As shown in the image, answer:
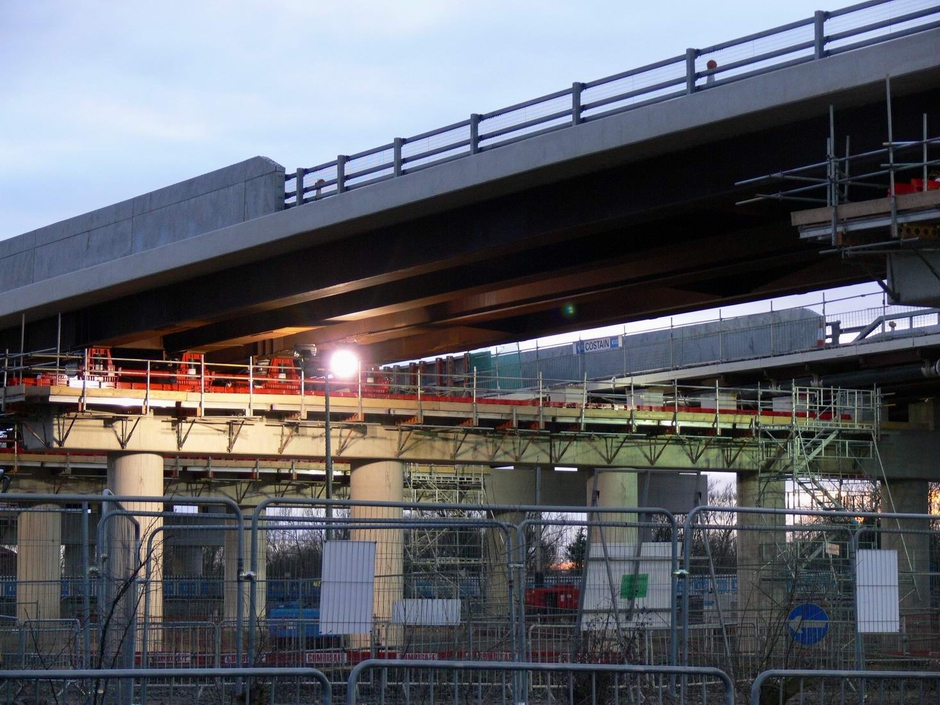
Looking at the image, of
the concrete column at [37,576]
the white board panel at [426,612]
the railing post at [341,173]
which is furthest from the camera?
the railing post at [341,173]

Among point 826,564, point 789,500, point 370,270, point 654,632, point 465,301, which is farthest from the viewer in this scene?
point 789,500

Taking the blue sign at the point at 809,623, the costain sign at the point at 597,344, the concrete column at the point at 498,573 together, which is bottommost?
the blue sign at the point at 809,623

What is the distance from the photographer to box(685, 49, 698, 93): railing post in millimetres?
22531

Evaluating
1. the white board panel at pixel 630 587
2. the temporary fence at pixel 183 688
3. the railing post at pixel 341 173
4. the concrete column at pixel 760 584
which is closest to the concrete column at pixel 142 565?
the temporary fence at pixel 183 688

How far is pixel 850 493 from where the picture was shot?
46062 millimetres

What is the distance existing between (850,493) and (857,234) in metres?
27.6

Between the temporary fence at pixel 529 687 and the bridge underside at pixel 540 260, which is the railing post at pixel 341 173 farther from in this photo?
the temporary fence at pixel 529 687

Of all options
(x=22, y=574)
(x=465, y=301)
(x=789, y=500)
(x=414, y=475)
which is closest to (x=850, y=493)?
(x=789, y=500)

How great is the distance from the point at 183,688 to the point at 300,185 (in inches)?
721

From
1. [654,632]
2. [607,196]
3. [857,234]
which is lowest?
[654,632]

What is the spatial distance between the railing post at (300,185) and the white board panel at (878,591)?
19272mm

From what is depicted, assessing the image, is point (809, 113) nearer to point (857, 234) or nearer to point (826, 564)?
point (857, 234)

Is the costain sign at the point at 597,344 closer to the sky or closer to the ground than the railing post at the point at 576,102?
closer to the sky

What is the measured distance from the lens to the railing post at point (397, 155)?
28.0 meters
